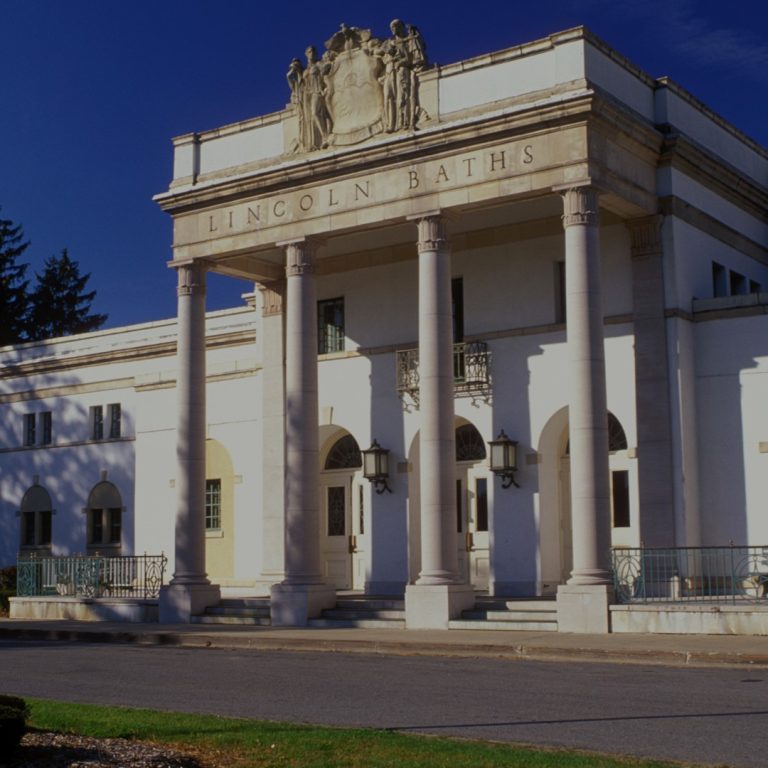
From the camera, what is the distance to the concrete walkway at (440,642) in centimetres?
1792

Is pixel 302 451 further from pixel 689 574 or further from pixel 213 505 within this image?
pixel 689 574

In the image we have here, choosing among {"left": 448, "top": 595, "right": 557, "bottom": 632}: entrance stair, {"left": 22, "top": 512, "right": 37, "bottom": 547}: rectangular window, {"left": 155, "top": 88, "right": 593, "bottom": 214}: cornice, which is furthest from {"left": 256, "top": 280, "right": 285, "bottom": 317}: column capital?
{"left": 22, "top": 512, "right": 37, "bottom": 547}: rectangular window

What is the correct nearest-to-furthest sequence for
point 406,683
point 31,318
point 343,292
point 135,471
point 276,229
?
point 406,683, point 276,229, point 343,292, point 135,471, point 31,318

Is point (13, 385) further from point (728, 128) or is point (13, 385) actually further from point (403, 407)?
point (728, 128)

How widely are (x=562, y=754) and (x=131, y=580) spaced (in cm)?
2224

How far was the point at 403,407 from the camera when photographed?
28906 millimetres

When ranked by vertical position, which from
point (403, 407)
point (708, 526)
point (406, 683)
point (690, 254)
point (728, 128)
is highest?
point (728, 128)

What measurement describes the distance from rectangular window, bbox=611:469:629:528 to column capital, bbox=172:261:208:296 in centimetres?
1018

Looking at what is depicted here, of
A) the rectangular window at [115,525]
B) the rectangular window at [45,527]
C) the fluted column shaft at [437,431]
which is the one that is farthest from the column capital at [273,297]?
the rectangular window at [45,527]

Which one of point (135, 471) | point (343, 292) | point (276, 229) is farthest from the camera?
point (135, 471)

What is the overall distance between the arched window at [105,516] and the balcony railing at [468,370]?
42.9 ft

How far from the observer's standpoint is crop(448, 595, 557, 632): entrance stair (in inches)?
899

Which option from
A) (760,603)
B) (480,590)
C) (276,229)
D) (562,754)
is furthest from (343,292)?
(562,754)

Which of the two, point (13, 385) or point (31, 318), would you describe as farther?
point (31, 318)
